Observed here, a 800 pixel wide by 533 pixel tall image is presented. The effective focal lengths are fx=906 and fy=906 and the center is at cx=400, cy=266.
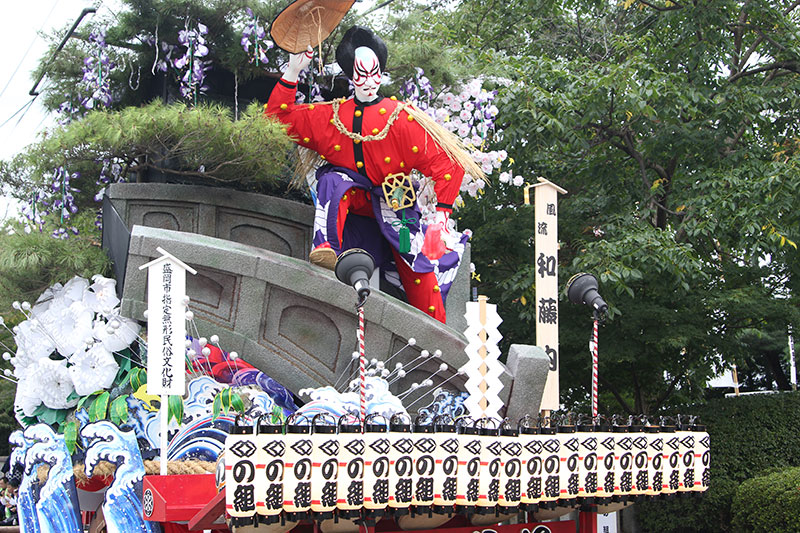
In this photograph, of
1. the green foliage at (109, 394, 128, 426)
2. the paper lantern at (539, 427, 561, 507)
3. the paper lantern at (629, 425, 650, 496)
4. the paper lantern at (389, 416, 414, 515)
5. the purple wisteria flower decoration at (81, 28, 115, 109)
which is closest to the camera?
the paper lantern at (389, 416, 414, 515)

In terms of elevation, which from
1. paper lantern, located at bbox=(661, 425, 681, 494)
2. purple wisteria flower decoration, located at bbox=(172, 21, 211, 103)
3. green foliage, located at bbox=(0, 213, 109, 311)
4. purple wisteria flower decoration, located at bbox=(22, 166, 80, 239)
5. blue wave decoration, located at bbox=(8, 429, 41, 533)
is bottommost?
blue wave decoration, located at bbox=(8, 429, 41, 533)

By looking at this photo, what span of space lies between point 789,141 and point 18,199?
1119 centimetres

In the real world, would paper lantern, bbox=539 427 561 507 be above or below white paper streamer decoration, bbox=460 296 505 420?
below

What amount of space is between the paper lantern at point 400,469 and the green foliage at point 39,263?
213 inches

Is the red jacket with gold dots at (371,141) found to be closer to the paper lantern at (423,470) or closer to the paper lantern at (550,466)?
the paper lantern at (550,466)

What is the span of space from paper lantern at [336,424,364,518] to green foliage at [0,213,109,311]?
5.34 m

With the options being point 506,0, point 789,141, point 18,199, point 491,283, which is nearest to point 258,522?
point 18,199

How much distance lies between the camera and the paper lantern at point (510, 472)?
7219 mm

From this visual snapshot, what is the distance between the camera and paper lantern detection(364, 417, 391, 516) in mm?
6531

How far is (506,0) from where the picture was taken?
17.1 m

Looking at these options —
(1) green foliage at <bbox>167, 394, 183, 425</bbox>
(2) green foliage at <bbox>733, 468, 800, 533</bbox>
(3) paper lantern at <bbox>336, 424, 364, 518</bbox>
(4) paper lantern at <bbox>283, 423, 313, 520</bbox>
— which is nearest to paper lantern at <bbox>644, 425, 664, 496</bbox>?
(3) paper lantern at <bbox>336, 424, 364, 518</bbox>

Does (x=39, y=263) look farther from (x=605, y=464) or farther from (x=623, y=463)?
(x=623, y=463)

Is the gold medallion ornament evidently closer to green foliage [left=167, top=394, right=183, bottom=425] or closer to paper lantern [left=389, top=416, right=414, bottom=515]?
green foliage [left=167, top=394, right=183, bottom=425]

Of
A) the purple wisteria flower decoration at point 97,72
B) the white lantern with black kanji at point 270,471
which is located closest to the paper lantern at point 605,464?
the white lantern with black kanji at point 270,471
